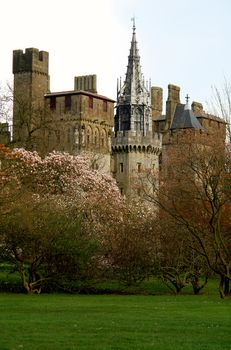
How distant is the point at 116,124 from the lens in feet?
245

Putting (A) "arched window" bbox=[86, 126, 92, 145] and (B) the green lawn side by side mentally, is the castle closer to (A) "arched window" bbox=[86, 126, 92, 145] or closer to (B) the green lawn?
(A) "arched window" bbox=[86, 126, 92, 145]

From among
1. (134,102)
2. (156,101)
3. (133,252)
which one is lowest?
(133,252)

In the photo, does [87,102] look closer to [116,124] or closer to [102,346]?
[116,124]

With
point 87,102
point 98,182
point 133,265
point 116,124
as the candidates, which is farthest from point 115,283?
point 116,124

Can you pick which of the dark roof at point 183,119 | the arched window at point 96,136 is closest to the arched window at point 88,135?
the arched window at point 96,136

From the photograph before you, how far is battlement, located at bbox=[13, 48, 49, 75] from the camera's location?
207 feet

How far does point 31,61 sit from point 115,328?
49.0 meters

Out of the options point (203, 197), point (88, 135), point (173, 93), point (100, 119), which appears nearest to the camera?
point (203, 197)

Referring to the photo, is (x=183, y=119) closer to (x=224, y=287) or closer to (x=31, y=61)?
(x=31, y=61)

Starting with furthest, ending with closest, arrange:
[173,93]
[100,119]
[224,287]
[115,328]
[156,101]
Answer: [156,101] → [173,93] → [100,119] → [224,287] → [115,328]

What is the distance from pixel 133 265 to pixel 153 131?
43706 millimetres

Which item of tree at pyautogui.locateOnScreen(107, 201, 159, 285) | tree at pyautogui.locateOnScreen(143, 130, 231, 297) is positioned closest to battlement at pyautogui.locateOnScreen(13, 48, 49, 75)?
tree at pyautogui.locateOnScreen(143, 130, 231, 297)

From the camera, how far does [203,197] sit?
33.1 meters

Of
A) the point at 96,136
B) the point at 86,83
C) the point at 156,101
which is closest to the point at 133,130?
the point at 86,83
